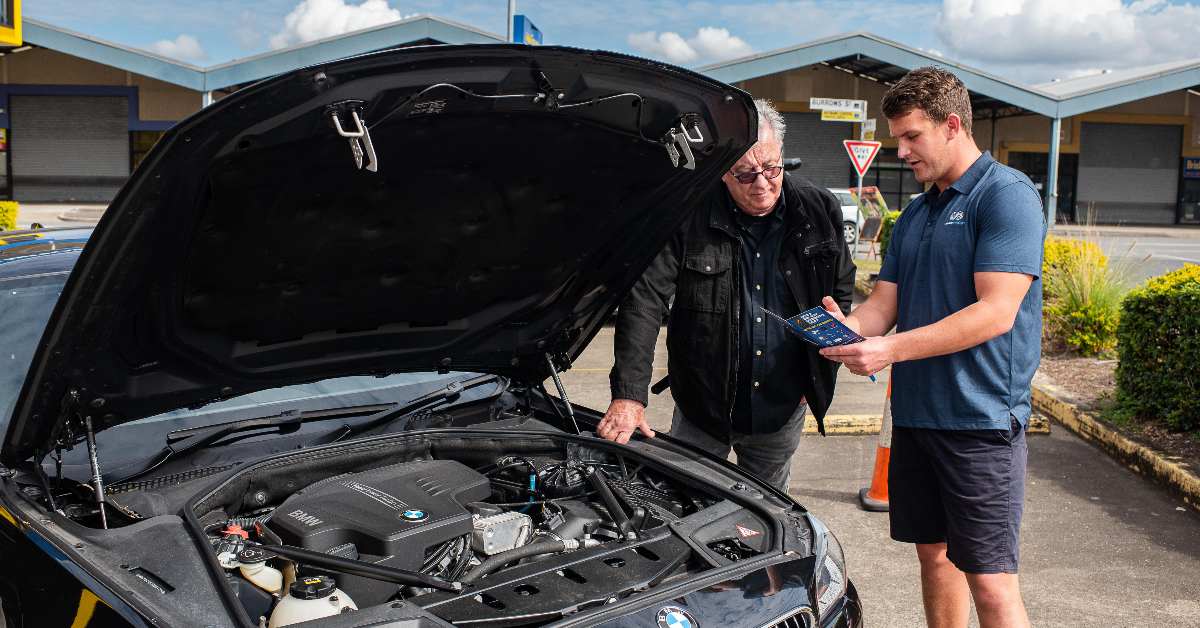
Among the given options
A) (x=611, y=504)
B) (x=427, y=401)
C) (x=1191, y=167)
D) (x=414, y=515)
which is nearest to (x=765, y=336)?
(x=611, y=504)

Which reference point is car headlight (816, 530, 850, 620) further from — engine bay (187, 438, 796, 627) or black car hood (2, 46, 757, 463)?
black car hood (2, 46, 757, 463)

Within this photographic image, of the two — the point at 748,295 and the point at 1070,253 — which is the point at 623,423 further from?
the point at 1070,253

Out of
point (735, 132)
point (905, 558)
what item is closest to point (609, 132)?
point (735, 132)

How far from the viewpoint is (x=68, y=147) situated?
32719 mm

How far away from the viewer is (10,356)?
2.85 m

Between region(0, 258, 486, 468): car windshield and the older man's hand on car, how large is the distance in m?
0.66

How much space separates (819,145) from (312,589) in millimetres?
32713

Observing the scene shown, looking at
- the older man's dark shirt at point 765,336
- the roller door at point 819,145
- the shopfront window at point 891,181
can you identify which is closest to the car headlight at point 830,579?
the older man's dark shirt at point 765,336

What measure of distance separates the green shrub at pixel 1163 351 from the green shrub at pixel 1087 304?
208 cm

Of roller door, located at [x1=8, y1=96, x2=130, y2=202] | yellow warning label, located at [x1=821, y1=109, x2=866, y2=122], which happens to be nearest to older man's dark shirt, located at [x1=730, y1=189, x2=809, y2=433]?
yellow warning label, located at [x1=821, y1=109, x2=866, y2=122]

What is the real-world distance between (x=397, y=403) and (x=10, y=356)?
1143mm

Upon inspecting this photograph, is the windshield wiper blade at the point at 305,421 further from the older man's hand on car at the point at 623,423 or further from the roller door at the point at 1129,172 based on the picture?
the roller door at the point at 1129,172

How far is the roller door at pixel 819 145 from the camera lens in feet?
109

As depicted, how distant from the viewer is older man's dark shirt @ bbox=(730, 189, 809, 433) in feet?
11.8
